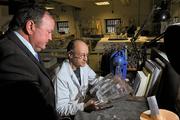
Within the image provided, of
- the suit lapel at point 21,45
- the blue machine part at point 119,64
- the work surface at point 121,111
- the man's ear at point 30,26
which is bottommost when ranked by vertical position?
the work surface at point 121,111

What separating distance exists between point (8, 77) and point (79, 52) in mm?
874

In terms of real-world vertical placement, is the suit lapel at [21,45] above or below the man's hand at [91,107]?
above

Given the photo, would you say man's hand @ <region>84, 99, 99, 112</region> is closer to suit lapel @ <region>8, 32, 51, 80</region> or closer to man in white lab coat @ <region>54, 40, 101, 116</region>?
man in white lab coat @ <region>54, 40, 101, 116</region>

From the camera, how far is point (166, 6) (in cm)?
283

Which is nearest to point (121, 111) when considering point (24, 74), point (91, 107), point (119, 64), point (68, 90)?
point (91, 107)

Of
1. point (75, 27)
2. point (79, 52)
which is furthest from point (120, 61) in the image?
point (75, 27)

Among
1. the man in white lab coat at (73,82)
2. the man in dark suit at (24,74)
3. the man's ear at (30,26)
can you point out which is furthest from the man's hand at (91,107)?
the man's ear at (30,26)

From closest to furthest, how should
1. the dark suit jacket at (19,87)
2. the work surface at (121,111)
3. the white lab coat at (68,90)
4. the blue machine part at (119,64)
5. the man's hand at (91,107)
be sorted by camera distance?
the dark suit jacket at (19,87) < the work surface at (121,111) < the man's hand at (91,107) < the white lab coat at (68,90) < the blue machine part at (119,64)

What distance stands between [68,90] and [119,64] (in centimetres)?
79

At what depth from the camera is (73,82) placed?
1.90 metres

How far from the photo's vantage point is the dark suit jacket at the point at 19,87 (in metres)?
1.09

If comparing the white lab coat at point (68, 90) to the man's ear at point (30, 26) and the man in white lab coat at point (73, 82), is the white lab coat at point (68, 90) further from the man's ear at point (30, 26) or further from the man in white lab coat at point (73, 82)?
the man's ear at point (30, 26)

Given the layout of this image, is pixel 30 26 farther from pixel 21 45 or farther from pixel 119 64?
pixel 119 64

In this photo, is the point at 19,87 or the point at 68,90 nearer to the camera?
the point at 19,87
